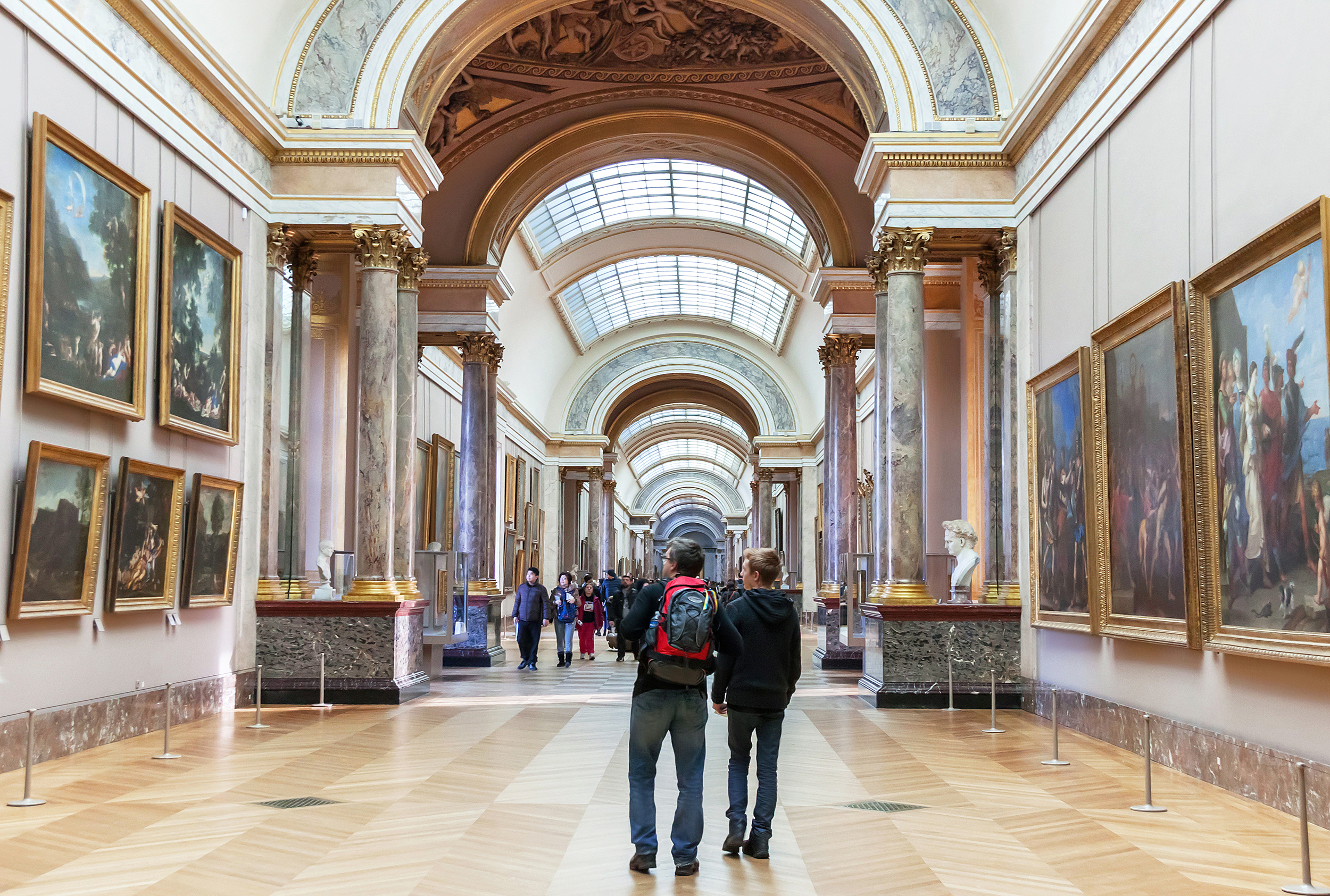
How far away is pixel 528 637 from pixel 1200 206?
1492 centimetres

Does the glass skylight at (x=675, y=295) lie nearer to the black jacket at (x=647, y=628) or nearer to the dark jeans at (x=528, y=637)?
the dark jeans at (x=528, y=637)

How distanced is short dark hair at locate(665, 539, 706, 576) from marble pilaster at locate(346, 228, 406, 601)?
31.5 feet

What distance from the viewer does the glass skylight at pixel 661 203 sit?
105 ft

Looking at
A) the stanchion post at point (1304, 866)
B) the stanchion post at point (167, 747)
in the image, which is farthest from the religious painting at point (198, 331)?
the stanchion post at point (1304, 866)

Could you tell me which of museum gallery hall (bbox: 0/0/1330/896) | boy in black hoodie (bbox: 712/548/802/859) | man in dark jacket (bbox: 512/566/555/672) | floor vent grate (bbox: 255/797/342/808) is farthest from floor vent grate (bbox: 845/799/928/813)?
man in dark jacket (bbox: 512/566/555/672)

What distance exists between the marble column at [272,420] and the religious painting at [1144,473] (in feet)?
32.7

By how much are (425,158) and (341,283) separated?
4.20 metres

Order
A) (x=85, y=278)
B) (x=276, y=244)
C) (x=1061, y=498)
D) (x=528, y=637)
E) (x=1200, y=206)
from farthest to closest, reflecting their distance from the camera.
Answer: (x=528, y=637) → (x=276, y=244) → (x=1061, y=498) → (x=85, y=278) → (x=1200, y=206)

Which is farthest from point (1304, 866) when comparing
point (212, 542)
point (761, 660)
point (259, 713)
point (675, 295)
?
point (675, 295)

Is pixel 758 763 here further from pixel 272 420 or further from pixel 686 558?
pixel 272 420

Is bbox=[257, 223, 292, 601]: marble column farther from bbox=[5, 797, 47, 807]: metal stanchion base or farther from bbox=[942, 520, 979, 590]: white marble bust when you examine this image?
bbox=[942, 520, 979, 590]: white marble bust

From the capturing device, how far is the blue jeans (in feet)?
21.2

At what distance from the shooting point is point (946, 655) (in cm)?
1508

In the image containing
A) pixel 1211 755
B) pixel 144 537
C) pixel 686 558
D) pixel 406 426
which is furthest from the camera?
pixel 406 426
